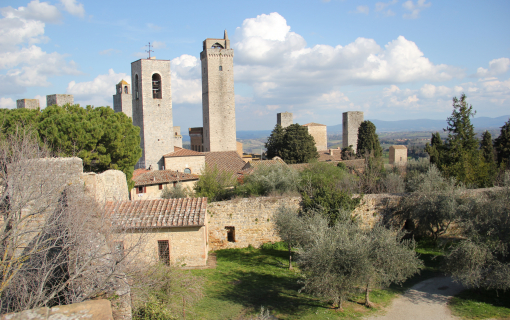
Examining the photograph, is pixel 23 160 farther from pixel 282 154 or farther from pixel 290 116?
pixel 290 116

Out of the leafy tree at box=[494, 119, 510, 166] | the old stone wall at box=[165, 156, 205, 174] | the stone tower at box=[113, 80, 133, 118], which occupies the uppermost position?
the stone tower at box=[113, 80, 133, 118]

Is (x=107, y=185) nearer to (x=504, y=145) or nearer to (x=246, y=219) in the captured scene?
(x=246, y=219)

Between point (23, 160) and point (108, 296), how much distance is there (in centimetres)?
305

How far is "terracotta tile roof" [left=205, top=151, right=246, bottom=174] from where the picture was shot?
31.2 m

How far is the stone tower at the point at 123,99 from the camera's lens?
42.1 meters

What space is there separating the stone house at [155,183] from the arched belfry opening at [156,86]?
42.1 feet

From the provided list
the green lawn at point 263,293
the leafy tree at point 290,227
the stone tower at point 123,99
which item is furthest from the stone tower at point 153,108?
the leafy tree at point 290,227

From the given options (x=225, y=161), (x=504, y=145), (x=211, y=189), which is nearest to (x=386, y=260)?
(x=211, y=189)

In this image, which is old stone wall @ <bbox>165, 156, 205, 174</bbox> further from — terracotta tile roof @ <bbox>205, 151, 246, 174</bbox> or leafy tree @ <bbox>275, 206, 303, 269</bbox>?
leafy tree @ <bbox>275, 206, 303, 269</bbox>

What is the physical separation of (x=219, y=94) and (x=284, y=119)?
1515cm

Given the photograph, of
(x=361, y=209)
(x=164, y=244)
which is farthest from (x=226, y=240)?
(x=361, y=209)

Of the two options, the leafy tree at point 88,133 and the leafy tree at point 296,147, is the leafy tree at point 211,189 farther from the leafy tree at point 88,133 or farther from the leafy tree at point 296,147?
the leafy tree at point 296,147

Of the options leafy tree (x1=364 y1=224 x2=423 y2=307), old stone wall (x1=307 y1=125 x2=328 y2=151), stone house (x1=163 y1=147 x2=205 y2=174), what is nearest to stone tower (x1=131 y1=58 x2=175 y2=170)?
stone house (x1=163 y1=147 x2=205 y2=174)

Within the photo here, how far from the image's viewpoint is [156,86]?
35.4m
